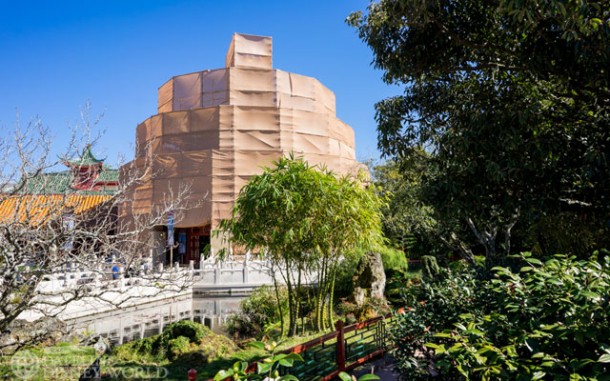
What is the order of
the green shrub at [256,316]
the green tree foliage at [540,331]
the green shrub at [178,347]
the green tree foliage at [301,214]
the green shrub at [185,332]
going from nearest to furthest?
1. the green tree foliage at [540,331]
2. the green shrub at [178,347]
3. the green shrub at [185,332]
4. the green tree foliage at [301,214]
5. the green shrub at [256,316]

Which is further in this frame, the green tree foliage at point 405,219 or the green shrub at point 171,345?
the green tree foliage at point 405,219

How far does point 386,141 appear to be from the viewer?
7.12m

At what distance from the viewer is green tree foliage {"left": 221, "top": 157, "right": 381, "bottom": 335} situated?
301 inches

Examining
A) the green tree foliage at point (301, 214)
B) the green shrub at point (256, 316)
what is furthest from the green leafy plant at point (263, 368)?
the green shrub at point (256, 316)

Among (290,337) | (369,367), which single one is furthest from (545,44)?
(290,337)

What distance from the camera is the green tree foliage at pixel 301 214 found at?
764 centimetres

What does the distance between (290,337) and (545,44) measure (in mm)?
6616

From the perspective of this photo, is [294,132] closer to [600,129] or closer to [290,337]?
[290,337]

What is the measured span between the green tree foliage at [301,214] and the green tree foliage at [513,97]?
196 centimetres

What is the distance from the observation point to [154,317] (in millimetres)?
12695

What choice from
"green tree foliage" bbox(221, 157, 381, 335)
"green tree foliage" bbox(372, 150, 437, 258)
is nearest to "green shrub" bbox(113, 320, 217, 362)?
"green tree foliage" bbox(221, 157, 381, 335)

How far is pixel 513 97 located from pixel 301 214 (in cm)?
387

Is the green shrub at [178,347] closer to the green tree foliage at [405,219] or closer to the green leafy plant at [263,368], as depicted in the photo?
the green leafy plant at [263,368]

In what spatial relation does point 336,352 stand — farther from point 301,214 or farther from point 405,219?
point 405,219
